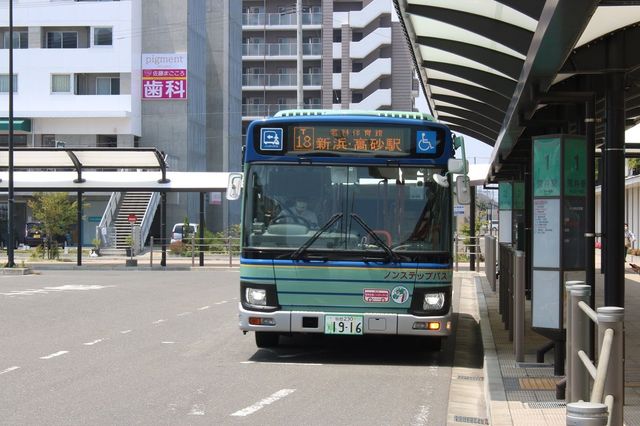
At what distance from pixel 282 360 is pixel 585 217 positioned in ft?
14.4

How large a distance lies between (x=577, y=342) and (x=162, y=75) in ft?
190

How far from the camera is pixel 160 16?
62.7m

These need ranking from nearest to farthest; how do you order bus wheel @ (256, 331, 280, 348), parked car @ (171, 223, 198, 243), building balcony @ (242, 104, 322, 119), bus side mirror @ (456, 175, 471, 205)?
bus side mirror @ (456, 175, 471, 205)
bus wheel @ (256, 331, 280, 348)
parked car @ (171, 223, 198, 243)
building balcony @ (242, 104, 322, 119)

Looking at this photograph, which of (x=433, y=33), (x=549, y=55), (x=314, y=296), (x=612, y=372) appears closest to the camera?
(x=612, y=372)

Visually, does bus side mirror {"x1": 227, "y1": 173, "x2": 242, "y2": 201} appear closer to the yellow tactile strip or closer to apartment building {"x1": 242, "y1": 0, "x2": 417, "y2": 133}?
the yellow tactile strip

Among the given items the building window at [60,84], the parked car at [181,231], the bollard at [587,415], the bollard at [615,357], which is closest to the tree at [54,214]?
the parked car at [181,231]

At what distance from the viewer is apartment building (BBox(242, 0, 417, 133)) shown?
81625mm

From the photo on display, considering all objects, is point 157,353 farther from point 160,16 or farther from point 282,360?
point 160,16

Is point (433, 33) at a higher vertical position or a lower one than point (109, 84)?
lower

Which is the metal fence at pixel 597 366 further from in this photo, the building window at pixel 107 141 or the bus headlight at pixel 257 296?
the building window at pixel 107 141

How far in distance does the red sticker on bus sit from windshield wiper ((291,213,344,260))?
87 cm

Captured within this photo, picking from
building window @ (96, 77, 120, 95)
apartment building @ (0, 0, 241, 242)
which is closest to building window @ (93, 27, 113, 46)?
apartment building @ (0, 0, 241, 242)

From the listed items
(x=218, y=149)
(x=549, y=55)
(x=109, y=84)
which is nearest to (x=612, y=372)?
(x=549, y=55)

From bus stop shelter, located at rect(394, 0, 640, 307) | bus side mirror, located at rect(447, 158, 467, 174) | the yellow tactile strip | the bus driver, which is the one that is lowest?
the yellow tactile strip
